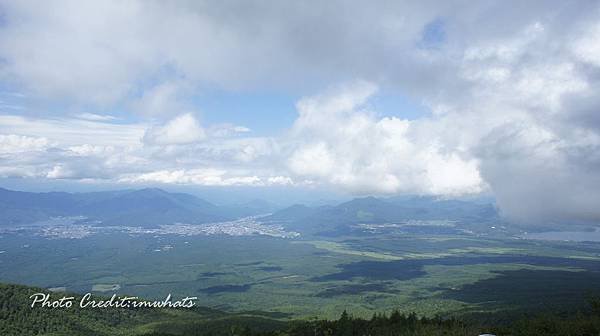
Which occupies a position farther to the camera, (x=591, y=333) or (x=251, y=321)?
(x=251, y=321)

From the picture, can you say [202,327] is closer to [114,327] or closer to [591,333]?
[114,327]

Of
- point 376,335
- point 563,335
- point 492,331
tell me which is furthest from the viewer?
point 376,335

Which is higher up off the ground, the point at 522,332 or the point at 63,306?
the point at 522,332

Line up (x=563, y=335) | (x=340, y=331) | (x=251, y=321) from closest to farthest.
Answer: (x=563, y=335), (x=340, y=331), (x=251, y=321)

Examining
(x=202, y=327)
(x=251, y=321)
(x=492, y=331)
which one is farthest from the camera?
(x=251, y=321)

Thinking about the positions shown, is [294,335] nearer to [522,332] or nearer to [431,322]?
[431,322]

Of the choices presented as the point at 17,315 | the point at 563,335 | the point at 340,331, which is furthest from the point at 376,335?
the point at 17,315

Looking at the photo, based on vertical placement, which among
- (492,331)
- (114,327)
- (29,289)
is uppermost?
(492,331)

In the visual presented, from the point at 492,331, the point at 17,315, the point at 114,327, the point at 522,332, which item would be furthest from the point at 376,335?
the point at 17,315

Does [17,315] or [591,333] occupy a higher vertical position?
[591,333]
